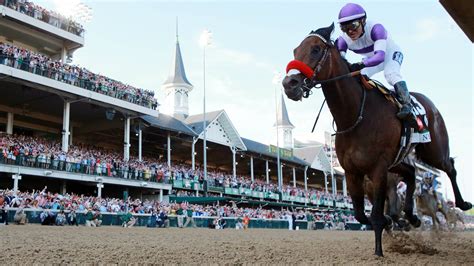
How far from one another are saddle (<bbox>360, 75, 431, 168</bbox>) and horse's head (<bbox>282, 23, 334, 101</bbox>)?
2.51 ft

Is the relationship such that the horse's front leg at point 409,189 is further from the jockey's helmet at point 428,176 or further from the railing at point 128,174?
the railing at point 128,174

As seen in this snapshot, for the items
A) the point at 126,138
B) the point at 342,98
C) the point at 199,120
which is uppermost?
the point at 199,120

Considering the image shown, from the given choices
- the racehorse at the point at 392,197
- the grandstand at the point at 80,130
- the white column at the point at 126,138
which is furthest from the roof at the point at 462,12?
the white column at the point at 126,138

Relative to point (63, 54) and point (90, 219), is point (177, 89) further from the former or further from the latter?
point (90, 219)

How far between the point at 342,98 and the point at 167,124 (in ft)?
112

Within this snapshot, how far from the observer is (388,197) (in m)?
9.14

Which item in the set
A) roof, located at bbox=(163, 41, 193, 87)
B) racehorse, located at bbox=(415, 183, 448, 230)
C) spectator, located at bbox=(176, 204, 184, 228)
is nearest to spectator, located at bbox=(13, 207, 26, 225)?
spectator, located at bbox=(176, 204, 184, 228)

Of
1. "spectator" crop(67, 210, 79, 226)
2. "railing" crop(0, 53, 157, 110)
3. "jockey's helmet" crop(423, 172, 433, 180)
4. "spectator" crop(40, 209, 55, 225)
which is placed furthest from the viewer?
"railing" crop(0, 53, 157, 110)

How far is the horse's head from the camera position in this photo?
567cm

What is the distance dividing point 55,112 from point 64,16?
724 centimetres

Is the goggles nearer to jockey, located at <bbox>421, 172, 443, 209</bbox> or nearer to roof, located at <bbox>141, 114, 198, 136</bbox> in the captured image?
jockey, located at <bbox>421, 172, 443, 209</bbox>

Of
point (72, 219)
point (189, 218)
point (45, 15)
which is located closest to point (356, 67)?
point (72, 219)

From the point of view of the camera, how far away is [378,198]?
6.06 m

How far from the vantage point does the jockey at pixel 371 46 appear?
6.43 metres
